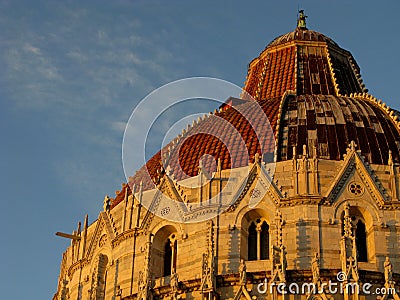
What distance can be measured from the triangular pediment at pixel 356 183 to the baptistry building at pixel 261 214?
0.04m

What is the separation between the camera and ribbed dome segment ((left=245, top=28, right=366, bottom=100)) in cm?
4719

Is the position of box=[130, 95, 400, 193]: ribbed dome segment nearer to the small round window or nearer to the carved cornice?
the small round window

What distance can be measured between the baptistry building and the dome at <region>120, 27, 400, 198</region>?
0.08m

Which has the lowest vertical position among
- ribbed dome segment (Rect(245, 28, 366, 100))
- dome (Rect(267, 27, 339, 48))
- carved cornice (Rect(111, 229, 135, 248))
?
carved cornice (Rect(111, 229, 135, 248))

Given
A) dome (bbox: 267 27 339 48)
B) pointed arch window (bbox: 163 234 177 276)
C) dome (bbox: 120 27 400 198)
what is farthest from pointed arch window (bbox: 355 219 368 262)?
dome (bbox: 267 27 339 48)

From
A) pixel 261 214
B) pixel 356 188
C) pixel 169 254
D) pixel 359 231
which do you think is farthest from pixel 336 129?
pixel 169 254

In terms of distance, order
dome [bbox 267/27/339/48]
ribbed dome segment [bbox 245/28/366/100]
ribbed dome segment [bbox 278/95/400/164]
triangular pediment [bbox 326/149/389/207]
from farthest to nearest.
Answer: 1. dome [bbox 267/27/339/48]
2. ribbed dome segment [bbox 245/28/366/100]
3. ribbed dome segment [bbox 278/95/400/164]
4. triangular pediment [bbox 326/149/389/207]

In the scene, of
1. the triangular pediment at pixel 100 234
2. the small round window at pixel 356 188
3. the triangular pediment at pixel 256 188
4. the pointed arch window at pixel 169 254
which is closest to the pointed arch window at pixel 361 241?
the small round window at pixel 356 188

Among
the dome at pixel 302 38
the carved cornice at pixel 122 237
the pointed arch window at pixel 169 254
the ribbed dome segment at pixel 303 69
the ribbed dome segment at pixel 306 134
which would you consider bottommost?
the pointed arch window at pixel 169 254

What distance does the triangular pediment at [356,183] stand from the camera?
37.0m

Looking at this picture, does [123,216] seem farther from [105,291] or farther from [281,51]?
[281,51]

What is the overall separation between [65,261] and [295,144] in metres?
14.7

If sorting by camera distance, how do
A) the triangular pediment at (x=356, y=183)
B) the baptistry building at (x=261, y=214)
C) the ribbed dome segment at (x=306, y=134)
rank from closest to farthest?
1. the baptistry building at (x=261, y=214)
2. the triangular pediment at (x=356, y=183)
3. the ribbed dome segment at (x=306, y=134)

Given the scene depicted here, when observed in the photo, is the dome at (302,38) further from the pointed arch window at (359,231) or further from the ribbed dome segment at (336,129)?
the pointed arch window at (359,231)
